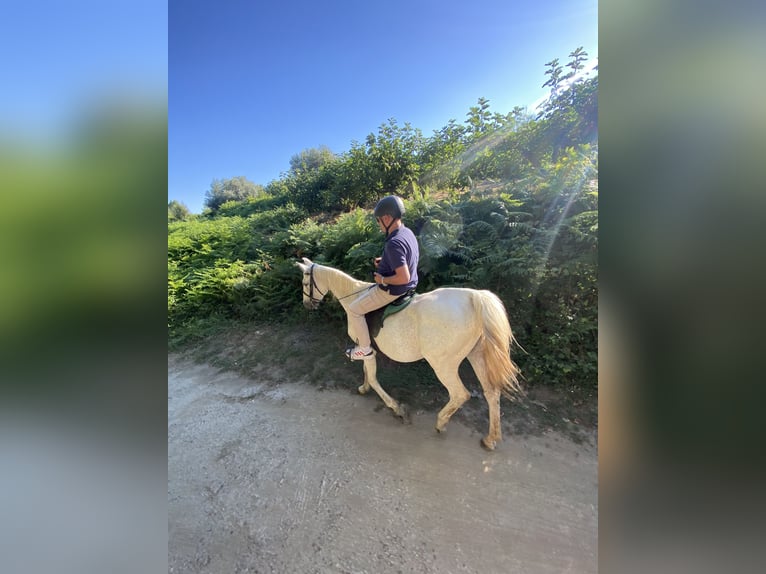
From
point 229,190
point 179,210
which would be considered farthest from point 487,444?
point 229,190

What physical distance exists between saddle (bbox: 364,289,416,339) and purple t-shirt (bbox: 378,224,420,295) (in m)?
0.12

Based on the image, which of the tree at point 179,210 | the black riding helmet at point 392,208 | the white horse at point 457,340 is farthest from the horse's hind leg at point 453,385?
the tree at point 179,210

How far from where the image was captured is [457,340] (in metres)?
2.85

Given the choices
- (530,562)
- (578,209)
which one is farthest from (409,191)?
(530,562)

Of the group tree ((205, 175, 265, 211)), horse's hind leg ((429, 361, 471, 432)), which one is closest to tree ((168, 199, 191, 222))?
tree ((205, 175, 265, 211))

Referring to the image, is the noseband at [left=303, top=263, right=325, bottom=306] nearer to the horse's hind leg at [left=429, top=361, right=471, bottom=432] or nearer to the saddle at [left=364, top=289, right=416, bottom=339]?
the saddle at [left=364, top=289, right=416, bottom=339]

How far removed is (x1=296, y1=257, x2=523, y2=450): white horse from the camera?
2773mm

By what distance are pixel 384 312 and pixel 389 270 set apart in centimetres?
50

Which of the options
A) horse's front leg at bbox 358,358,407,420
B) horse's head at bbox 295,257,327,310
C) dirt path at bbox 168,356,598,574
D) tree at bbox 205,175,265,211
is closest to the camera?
dirt path at bbox 168,356,598,574

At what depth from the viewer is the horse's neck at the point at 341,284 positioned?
3438mm
